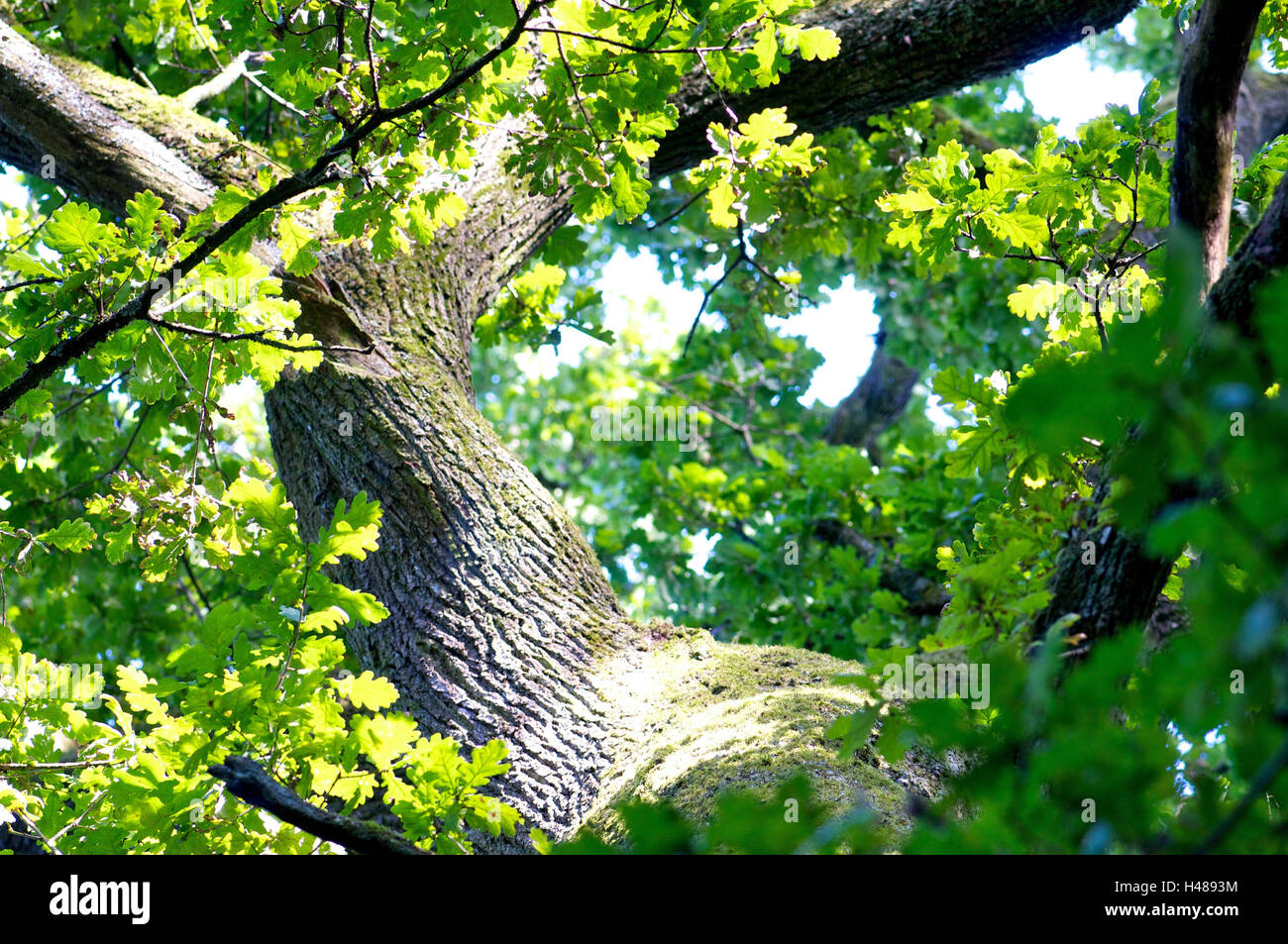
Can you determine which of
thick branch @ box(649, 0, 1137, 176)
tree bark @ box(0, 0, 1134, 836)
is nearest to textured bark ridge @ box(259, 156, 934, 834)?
tree bark @ box(0, 0, 1134, 836)

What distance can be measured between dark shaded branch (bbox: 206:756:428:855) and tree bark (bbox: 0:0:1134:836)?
32.1 inches

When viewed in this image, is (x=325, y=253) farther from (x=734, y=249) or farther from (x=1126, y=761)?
(x=1126, y=761)

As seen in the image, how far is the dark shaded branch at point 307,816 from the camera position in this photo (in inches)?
67.4

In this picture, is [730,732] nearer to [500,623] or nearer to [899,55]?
[500,623]

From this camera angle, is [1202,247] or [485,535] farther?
[485,535]

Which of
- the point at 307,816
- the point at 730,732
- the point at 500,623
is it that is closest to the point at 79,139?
the point at 500,623

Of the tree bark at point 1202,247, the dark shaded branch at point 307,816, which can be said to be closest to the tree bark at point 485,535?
the tree bark at point 1202,247

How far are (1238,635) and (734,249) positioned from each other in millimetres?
4539

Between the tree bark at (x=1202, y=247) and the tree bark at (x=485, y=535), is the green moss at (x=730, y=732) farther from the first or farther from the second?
the tree bark at (x=1202, y=247)

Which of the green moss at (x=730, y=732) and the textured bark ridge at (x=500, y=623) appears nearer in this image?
the green moss at (x=730, y=732)

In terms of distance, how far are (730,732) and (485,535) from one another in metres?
1.00

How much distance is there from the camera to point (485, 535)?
3113mm

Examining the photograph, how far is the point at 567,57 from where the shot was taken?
110 inches
